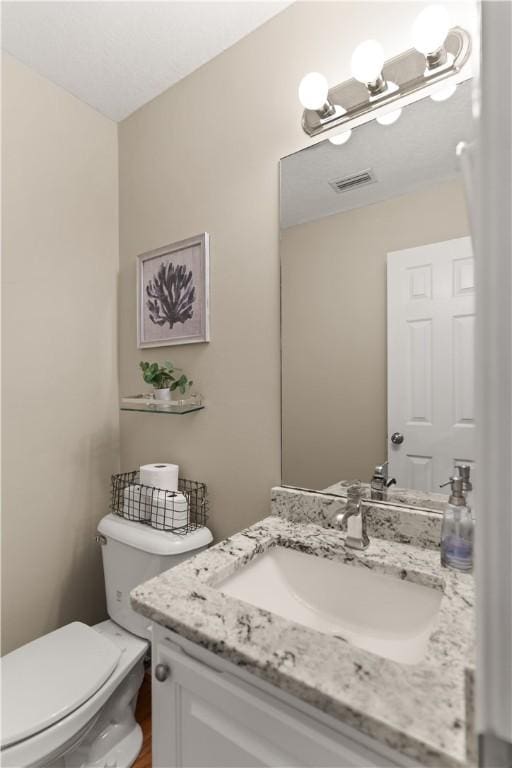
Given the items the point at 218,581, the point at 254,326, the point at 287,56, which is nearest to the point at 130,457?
the point at 254,326

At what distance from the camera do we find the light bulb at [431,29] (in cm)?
91

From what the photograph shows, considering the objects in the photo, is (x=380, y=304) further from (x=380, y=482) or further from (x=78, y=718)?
(x=78, y=718)

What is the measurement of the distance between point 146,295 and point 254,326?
0.59m

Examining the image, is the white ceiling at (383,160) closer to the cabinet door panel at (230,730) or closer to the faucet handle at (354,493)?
the faucet handle at (354,493)

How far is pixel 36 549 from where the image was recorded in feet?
4.85

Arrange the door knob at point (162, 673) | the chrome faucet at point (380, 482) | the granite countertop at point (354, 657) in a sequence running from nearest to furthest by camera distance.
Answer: the granite countertop at point (354, 657) → the door knob at point (162, 673) → the chrome faucet at point (380, 482)

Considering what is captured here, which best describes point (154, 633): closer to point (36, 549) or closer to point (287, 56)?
point (36, 549)

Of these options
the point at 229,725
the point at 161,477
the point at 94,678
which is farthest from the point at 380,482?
the point at 94,678

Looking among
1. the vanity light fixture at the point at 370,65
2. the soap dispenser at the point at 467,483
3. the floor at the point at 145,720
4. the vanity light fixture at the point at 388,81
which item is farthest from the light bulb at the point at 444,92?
the floor at the point at 145,720

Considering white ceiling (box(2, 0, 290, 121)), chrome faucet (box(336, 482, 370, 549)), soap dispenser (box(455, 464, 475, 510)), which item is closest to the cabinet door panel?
chrome faucet (box(336, 482, 370, 549))

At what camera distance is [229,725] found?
2.15 feet

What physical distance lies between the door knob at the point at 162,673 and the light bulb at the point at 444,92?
1389 mm

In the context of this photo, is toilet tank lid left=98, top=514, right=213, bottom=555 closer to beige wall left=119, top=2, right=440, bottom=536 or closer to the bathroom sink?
beige wall left=119, top=2, right=440, bottom=536

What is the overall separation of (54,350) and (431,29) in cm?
151
